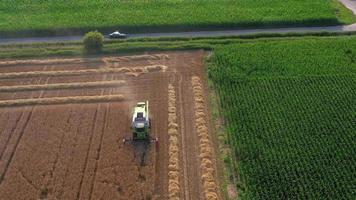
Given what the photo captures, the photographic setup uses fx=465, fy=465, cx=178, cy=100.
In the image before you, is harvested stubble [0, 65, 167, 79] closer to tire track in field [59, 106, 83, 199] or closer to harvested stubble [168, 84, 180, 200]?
harvested stubble [168, 84, 180, 200]

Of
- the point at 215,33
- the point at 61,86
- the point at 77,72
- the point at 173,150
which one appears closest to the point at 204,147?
the point at 173,150

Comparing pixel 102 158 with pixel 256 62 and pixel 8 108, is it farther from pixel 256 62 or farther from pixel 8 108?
pixel 256 62

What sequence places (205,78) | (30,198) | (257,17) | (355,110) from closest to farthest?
(30,198) < (355,110) < (205,78) < (257,17)

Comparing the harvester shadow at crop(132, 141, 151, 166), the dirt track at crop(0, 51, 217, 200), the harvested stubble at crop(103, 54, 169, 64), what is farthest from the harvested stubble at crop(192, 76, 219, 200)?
the harvested stubble at crop(103, 54, 169, 64)

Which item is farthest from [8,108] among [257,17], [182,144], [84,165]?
[257,17]

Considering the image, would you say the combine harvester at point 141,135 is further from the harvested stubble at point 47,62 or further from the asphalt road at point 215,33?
the asphalt road at point 215,33

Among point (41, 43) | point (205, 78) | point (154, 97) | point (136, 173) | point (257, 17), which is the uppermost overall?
point (257, 17)

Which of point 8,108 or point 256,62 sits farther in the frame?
point 256,62
